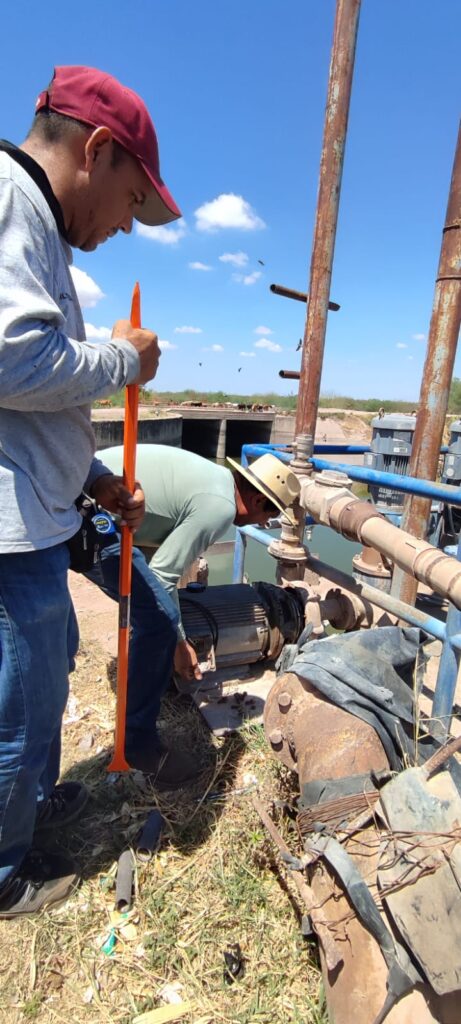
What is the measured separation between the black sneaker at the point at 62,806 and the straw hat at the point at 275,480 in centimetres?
145

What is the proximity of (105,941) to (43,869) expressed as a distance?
11.3 inches

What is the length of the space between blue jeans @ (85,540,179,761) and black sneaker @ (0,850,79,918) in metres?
0.53

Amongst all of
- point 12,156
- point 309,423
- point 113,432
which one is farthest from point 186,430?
point 12,156

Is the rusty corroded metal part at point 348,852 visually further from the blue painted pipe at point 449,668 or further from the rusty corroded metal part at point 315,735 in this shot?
the blue painted pipe at point 449,668

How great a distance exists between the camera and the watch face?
172cm

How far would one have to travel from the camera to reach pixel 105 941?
5.07ft

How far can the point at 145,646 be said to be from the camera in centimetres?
222

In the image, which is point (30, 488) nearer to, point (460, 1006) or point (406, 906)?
point (406, 906)

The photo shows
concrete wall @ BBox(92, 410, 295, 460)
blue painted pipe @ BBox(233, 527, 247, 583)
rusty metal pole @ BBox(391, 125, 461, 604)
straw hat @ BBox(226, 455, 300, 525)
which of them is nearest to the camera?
straw hat @ BBox(226, 455, 300, 525)

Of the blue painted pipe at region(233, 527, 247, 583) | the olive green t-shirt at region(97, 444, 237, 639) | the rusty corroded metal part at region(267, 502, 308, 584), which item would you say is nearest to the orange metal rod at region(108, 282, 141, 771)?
the olive green t-shirt at region(97, 444, 237, 639)

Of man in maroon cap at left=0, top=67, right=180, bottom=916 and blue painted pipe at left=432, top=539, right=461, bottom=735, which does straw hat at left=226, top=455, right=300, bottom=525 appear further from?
man in maroon cap at left=0, top=67, right=180, bottom=916

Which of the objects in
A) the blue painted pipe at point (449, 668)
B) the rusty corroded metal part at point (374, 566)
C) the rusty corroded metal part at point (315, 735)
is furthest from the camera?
the rusty corroded metal part at point (374, 566)

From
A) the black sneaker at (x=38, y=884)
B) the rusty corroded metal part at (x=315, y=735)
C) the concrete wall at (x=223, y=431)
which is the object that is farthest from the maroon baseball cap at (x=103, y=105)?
the concrete wall at (x=223, y=431)

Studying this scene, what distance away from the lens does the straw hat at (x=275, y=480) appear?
8.18ft
